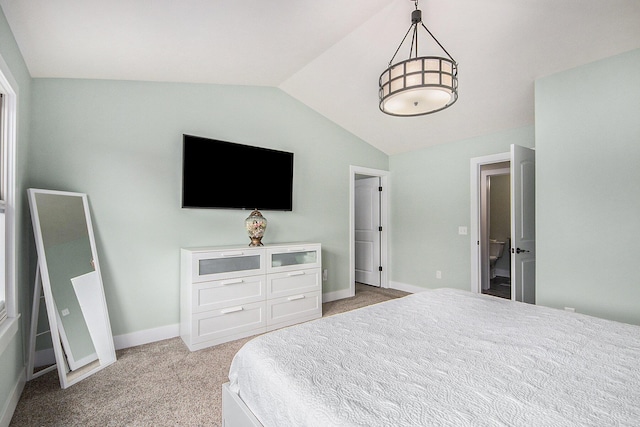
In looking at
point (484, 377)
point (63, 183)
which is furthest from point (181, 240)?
point (484, 377)

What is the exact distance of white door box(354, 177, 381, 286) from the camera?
16.1ft

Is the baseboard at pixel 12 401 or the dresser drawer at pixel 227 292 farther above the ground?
the dresser drawer at pixel 227 292

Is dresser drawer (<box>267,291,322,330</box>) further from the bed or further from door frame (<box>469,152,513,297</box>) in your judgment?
door frame (<box>469,152,513,297</box>)

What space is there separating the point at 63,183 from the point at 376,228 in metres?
3.89

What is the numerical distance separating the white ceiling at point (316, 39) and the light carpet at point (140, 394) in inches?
88.7

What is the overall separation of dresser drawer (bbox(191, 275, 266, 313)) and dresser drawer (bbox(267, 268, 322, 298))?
11 centimetres

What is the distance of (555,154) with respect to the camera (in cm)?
263

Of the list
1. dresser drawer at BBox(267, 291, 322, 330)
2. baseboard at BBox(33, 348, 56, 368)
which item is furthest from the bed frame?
baseboard at BBox(33, 348, 56, 368)

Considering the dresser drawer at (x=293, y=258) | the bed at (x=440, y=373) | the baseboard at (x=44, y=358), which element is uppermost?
the dresser drawer at (x=293, y=258)

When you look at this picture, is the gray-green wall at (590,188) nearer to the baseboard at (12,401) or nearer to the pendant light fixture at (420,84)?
the pendant light fixture at (420,84)

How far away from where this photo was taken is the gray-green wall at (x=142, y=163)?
2.46m

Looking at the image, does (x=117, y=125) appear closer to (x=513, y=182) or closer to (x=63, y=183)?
(x=63, y=183)

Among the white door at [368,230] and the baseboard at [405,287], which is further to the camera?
the white door at [368,230]

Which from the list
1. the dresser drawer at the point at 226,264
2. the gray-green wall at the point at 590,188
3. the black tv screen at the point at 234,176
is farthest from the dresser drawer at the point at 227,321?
the gray-green wall at the point at 590,188
